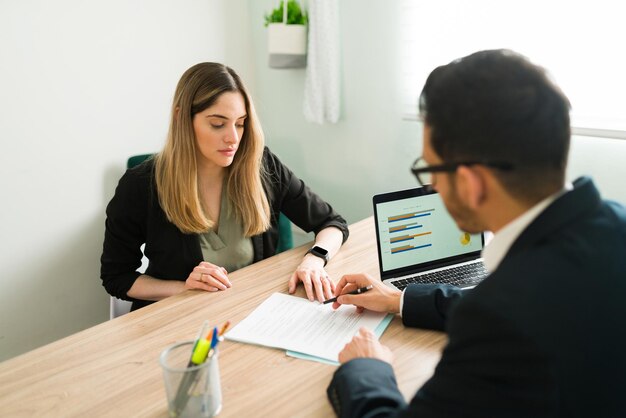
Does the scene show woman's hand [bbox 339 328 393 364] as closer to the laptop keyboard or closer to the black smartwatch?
the laptop keyboard

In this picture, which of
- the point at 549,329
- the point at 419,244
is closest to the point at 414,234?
the point at 419,244

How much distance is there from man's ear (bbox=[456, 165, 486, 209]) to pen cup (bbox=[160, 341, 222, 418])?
494 millimetres

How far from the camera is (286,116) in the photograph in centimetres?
281

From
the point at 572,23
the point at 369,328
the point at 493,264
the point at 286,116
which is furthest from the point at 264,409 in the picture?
the point at 286,116

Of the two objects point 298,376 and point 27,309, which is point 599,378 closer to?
point 298,376

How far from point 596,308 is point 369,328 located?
1.95 feet

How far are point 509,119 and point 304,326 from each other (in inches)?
28.0

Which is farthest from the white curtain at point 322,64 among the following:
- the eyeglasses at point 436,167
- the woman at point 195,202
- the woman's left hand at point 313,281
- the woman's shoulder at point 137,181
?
the eyeglasses at point 436,167

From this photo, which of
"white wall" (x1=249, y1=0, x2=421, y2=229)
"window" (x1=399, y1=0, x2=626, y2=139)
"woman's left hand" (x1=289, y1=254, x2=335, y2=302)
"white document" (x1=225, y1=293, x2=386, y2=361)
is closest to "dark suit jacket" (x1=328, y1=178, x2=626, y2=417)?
"white document" (x1=225, y1=293, x2=386, y2=361)

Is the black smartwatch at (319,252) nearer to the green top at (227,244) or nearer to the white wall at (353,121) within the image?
the green top at (227,244)

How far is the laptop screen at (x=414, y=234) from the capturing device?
4.69 ft

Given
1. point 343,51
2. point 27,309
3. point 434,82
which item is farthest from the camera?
point 343,51

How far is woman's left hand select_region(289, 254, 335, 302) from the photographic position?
136 centimetres

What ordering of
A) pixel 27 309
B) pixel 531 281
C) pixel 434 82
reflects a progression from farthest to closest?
pixel 27 309
pixel 434 82
pixel 531 281
